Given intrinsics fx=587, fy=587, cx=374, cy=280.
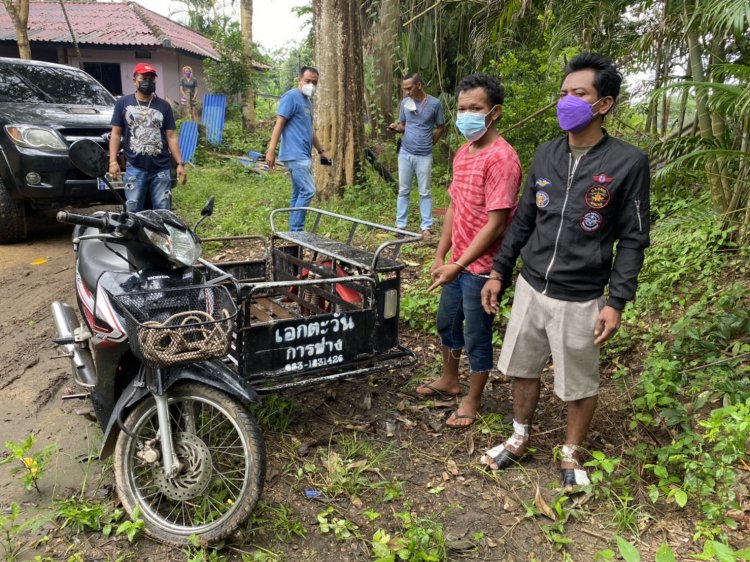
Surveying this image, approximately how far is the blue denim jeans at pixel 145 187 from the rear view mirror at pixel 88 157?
10.1 ft

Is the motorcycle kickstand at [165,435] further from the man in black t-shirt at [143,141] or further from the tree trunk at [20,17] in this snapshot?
the tree trunk at [20,17]

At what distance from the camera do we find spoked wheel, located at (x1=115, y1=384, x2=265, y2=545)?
2389 millimetres

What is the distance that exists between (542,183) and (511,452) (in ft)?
4.49

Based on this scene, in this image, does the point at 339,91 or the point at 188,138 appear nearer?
the point at 339,91

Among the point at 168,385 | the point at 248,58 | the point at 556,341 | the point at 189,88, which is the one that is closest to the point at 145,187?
the point at 168,385

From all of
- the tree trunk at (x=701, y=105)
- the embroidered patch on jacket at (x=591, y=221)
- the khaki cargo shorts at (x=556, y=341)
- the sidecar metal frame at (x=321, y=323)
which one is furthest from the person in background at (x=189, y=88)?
the embroidered patch on jacket at (x=591, y=221)

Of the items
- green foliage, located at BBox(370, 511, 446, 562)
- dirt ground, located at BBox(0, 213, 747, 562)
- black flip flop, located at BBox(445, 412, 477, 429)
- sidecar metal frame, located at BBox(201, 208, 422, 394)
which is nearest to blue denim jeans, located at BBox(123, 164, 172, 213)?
dirt ground, located at BBox(0, 213, 747, 562)

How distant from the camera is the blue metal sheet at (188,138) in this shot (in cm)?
1291

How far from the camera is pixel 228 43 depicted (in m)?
17.4

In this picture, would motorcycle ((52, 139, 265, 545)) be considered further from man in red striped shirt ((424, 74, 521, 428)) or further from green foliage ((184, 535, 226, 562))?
man in red striped shirt ((424, 74, 521, 428))

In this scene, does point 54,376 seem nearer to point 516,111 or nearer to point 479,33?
point 516,111

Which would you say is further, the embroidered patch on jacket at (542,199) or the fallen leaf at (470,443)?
the fallen leaf at (470,443)

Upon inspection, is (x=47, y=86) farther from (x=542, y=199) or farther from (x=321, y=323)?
(x=542, y=199)

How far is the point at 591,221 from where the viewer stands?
98.0 inches
